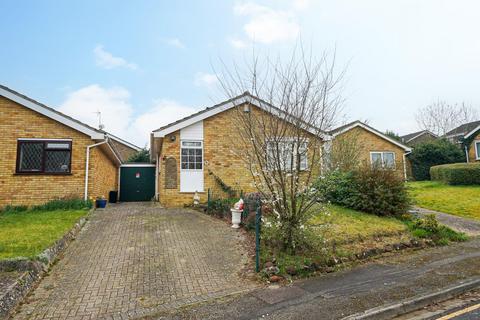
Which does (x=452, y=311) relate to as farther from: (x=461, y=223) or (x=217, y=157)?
(x=217, y=157)

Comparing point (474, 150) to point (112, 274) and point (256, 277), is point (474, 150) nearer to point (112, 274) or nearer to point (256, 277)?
point (256, 277)

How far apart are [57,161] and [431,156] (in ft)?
85.5

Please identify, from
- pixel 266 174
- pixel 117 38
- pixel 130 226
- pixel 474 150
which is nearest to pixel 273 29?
pixel 266 174

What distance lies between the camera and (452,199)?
519 inches

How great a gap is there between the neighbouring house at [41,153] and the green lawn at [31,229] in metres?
1.21

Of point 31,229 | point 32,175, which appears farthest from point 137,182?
point 31,229

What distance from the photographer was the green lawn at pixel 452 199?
1122cm

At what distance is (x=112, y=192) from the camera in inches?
640

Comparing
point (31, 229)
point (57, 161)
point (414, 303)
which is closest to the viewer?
point (414, 303)

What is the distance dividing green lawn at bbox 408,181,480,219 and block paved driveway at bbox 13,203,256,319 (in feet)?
25.0

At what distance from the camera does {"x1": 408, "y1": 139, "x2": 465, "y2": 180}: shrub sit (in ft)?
75.4

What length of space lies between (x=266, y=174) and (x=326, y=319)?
309cm

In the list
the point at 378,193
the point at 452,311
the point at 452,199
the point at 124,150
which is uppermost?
the point at 124,150

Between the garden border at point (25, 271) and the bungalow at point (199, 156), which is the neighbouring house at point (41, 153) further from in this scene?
the garden border at point (25, 271)
